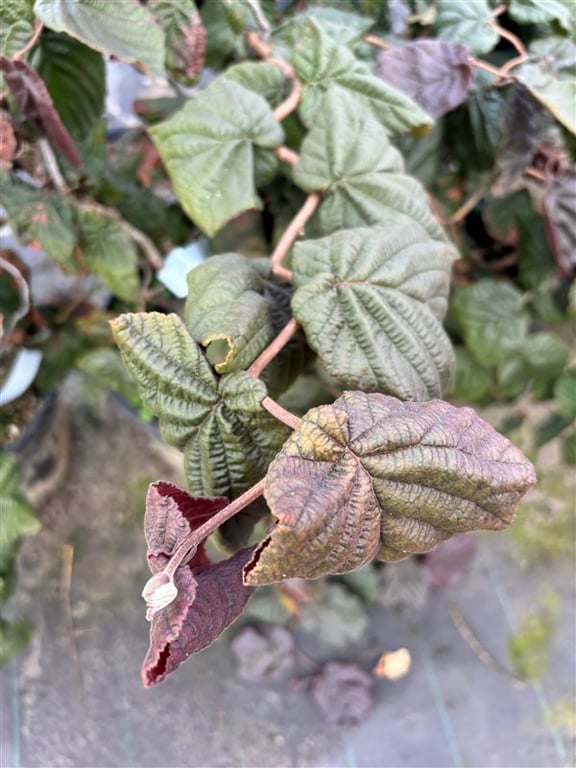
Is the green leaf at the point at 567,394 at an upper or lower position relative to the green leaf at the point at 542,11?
lower

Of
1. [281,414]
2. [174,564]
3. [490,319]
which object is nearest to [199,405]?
[281,414]

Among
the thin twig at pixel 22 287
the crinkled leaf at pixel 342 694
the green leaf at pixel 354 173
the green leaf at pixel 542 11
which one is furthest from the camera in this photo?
the crinkled leaf at pixel 342 694

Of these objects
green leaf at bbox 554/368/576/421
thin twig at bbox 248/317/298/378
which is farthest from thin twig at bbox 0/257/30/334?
green leaf at bbox 554/368/576/421

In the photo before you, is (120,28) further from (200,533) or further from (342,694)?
(342,694)

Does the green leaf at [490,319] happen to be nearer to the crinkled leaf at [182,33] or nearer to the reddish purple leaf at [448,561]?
the reddish purple leaf at [448,561]

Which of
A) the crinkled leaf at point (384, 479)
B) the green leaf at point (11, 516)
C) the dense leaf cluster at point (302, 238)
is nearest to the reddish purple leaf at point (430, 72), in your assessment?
the dense leaf cluster at point (302, 238)

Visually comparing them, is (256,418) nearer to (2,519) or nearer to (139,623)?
(2,519)
